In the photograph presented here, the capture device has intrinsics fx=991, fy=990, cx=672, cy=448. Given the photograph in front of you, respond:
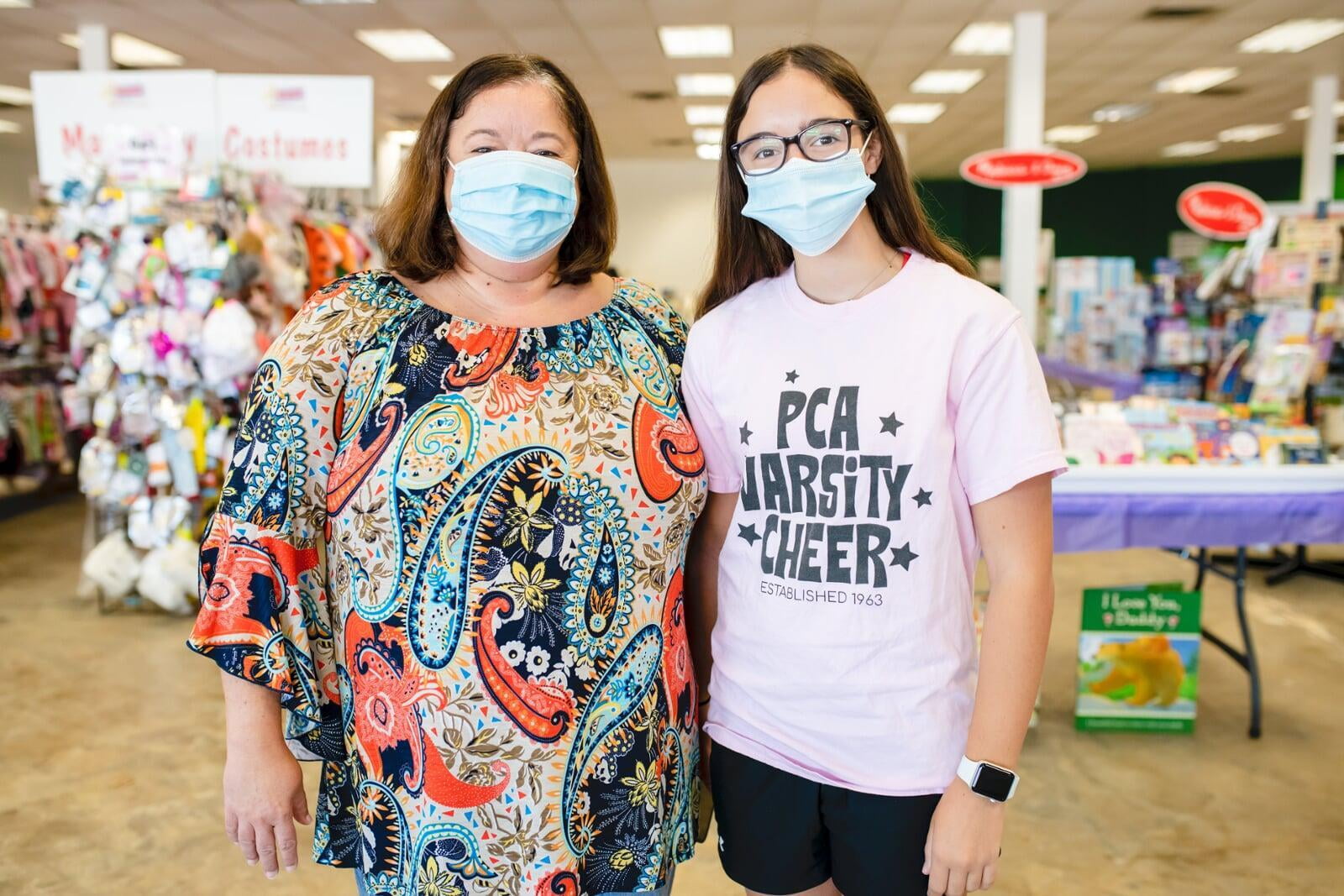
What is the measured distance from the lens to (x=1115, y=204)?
A: 1742 cm

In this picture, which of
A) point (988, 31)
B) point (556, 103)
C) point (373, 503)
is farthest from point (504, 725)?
point (988, 31)

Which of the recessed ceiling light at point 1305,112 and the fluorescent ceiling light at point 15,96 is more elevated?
the recessed ceiling light at point 1305,112

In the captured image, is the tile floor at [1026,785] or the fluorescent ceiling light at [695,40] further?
the fluorescent ceiling light at [695,40]

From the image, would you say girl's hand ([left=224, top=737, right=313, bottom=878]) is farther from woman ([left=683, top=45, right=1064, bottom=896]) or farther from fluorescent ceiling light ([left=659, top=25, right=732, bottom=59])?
fluorescent ceiling light ([left=659, top=25, right=732, bottom=59])

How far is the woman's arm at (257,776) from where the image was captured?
1195mm

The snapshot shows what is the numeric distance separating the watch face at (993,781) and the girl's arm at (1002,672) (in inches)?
0.5

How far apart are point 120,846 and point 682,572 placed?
7.20 feet

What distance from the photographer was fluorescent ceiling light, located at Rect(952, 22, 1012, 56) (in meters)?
7.66

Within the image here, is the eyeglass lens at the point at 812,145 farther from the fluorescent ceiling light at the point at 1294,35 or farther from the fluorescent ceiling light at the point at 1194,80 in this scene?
the fluorescent ceiling light at the point at 1194,80

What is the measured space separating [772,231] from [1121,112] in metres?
11.7

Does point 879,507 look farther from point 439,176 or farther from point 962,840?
point 439,176

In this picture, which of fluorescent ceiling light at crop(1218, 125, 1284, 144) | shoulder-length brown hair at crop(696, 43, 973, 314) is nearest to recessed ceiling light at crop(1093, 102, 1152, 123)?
fluorescent ceiling light at crop(1218, 125, 1284, 144)

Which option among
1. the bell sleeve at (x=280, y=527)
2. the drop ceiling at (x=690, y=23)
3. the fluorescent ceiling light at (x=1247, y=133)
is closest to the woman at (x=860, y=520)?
the bell sleeve at (x=280, y=527)

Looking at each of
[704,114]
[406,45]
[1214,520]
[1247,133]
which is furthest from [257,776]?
[1247,133]
